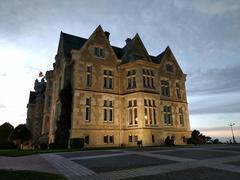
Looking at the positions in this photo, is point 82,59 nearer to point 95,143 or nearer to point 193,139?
point 95,143

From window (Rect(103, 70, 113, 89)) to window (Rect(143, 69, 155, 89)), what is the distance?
537 centimetres

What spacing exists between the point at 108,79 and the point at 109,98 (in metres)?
3.21

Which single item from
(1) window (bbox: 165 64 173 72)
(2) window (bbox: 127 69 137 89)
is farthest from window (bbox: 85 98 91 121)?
(1) window (bbox: 165 64 173 72)

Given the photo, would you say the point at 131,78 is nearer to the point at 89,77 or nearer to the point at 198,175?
the point at 89,77

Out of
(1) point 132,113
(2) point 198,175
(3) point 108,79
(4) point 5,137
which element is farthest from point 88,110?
(4) point 5,137

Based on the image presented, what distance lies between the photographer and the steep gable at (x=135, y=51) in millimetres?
35272

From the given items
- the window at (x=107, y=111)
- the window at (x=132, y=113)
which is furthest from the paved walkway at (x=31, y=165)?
the window at (x=132, y=113)

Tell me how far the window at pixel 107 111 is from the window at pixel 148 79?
20.7 ft

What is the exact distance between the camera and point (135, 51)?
36656mm

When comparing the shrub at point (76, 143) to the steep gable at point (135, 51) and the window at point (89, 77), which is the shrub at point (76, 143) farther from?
the steep gable at point (135, 51)

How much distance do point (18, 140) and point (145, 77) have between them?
29.6 meters

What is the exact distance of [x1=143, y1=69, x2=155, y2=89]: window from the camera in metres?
32.6

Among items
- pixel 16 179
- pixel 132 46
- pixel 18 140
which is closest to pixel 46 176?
pixel 16 179

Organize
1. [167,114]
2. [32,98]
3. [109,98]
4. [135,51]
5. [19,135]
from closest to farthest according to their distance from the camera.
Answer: [109,98], [135,51], [167,114], [19,135], [32,98]
